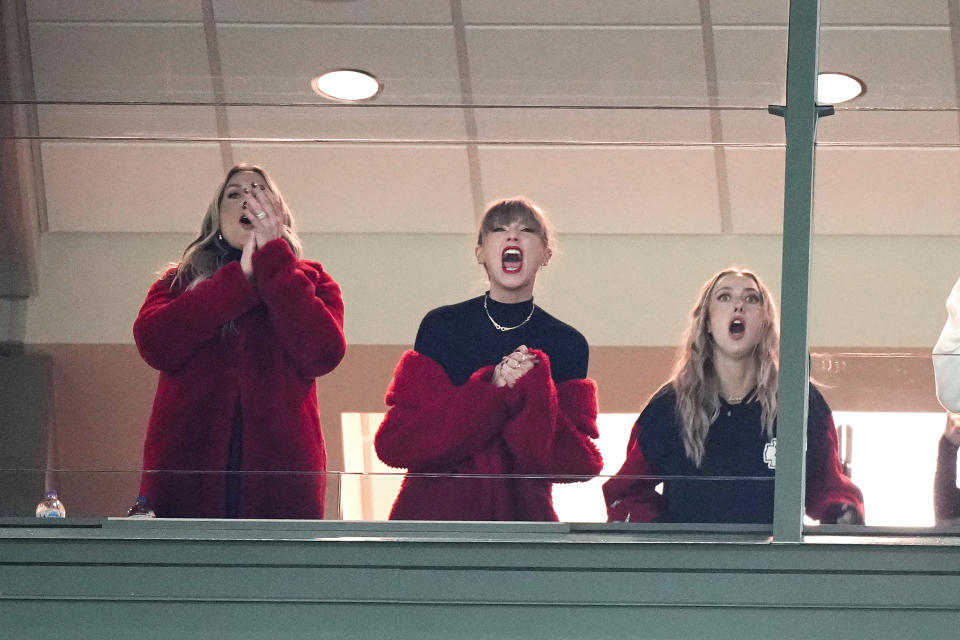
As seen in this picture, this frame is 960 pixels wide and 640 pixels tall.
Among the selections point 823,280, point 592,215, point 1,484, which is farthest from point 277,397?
point 823,280

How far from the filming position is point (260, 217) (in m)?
3.98

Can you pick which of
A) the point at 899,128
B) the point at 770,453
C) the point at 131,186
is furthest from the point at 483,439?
the point at 899,128

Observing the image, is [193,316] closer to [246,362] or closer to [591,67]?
[246,362]

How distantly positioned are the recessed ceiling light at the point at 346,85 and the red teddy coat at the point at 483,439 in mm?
728

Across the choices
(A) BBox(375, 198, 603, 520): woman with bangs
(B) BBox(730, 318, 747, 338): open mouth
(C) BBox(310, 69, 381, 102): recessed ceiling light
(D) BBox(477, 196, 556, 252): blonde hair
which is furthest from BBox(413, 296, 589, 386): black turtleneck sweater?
(C) BBox(310, 69, 381, 102): recessed ceiling light

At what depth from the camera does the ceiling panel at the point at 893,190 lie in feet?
12.4

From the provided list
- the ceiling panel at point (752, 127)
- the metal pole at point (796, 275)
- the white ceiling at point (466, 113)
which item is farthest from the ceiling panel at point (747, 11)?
the metal pole at point (796, 275)

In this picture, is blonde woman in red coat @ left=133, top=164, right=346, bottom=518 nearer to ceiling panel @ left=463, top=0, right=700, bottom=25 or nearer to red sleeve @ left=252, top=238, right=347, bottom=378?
red sleeve @ left=252, top=238, right=347, bottom=378

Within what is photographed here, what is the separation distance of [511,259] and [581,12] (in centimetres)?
72

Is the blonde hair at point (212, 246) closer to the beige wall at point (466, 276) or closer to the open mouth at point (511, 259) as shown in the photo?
the beige wall at point (466, 276)

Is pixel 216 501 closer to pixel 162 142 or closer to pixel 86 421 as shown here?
pixel 86 421

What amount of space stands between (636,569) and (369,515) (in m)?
0.67

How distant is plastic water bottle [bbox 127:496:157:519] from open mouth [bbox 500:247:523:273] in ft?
3.67

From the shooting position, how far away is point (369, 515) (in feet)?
11.9
